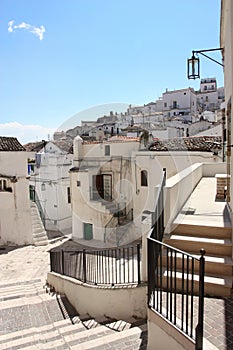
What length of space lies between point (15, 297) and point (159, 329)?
6227 millimetres

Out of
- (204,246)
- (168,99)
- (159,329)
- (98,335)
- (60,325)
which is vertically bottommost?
(60,325)

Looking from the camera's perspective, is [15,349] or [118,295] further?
[118,295]

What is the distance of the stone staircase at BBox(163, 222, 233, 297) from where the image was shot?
4.30m

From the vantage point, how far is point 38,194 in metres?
22.6

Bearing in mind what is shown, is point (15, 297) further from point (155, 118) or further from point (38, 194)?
point (155, 118)

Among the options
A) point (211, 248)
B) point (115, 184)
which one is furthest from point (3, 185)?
point (211, 248)

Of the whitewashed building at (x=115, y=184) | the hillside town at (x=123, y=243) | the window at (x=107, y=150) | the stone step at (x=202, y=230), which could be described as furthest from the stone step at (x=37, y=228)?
the stone step at (x=202, y=230)

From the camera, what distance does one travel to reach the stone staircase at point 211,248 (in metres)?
4.30

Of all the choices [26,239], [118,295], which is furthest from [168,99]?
[118,295]

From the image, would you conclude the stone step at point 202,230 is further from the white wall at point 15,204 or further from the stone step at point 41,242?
the stone step at point 41,242

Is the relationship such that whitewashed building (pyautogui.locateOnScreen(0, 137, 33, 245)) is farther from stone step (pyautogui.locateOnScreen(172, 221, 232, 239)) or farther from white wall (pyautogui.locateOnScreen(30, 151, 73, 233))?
stone step (pyautogui.locateOnScreen(172, 221, 232, 239))

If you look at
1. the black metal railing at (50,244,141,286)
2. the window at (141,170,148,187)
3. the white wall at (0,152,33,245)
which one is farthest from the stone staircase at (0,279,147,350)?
the window at (141,170,148,187)

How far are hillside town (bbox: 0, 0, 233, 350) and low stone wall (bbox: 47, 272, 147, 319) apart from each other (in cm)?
2

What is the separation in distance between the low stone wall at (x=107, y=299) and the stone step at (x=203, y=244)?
1124 mm
